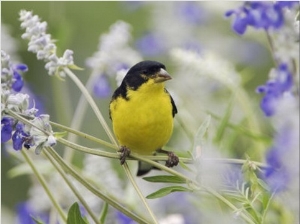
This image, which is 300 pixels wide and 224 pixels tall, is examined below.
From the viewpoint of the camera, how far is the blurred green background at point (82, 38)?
2.58 meters

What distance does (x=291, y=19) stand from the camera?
84 centimetres

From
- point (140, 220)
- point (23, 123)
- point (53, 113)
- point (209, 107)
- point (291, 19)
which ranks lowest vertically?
point (53, 113)

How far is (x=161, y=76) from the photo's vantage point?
1.66m

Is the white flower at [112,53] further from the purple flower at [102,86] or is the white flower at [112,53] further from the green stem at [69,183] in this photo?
the green stem at [69,183]

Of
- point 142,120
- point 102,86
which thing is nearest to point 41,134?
point 142,120

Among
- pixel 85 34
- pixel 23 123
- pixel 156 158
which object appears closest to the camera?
pixel 23 123

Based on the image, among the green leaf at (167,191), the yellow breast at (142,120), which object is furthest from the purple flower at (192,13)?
the green leaf at (167,191)

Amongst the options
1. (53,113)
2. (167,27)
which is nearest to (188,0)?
(167,27)

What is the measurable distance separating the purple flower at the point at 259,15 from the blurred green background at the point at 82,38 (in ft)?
2.61

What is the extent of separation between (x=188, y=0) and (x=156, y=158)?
149 centimetres

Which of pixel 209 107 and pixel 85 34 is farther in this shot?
pixel 85 34

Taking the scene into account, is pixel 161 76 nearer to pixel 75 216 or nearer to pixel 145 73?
pixel 145 73

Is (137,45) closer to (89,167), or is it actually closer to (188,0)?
(188,0)

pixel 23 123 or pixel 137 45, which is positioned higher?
pixel 23 123
